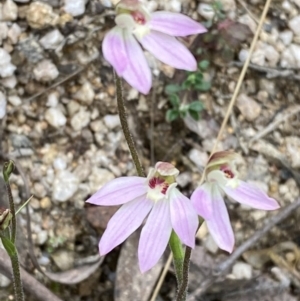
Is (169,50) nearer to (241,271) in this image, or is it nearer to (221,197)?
(221,197)

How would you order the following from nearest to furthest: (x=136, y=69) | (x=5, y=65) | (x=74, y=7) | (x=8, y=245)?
(x=136, y=69) → (x=8, y=245) → (x=5, y=65) → (x=74, y=7)

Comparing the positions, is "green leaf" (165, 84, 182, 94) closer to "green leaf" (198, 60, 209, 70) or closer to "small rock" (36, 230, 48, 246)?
"green leaf" (198, 60, 209, 70)

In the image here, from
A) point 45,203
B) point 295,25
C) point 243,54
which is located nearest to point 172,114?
point 243,54

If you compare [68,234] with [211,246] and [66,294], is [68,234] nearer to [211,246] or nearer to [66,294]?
[66,294]

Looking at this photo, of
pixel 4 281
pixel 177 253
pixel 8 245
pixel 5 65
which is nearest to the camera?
pixel 8 245

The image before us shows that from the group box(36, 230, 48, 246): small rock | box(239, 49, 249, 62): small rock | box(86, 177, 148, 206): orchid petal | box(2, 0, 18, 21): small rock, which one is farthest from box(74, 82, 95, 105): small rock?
box(86, 177, 148, 206): orchid petal
